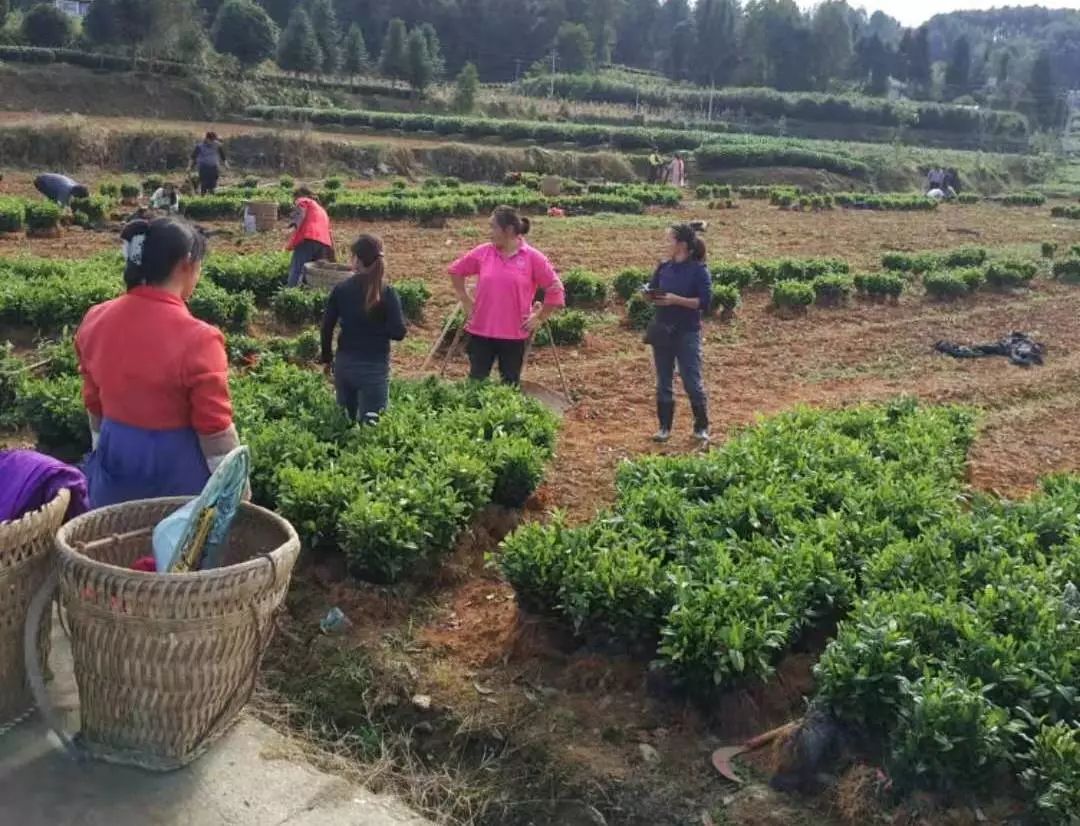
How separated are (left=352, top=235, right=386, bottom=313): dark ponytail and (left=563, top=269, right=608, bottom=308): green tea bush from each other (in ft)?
28.8

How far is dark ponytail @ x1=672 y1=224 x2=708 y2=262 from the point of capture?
8758 millimetres

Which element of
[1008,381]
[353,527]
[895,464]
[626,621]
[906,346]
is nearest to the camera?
[626,621]

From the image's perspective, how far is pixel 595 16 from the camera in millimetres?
117000

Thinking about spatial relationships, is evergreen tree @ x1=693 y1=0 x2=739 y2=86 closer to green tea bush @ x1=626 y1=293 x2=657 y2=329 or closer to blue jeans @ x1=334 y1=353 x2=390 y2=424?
green tea bush @ x1=626 y1=293 x2=657 y2=329

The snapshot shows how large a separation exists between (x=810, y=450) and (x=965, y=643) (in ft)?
9.12

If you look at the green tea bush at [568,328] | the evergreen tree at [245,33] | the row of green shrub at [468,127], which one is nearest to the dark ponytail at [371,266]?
the green tea bush at [568,328]

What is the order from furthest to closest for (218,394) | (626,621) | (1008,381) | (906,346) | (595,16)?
1. (595,16)
2. (906,346)
3. (1008,381)
4. (626,621)
5. (218,394)

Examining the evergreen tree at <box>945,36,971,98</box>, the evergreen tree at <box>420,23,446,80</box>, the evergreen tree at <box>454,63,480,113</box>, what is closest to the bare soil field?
the evergreen tree at <box>454,63,480,113</box>

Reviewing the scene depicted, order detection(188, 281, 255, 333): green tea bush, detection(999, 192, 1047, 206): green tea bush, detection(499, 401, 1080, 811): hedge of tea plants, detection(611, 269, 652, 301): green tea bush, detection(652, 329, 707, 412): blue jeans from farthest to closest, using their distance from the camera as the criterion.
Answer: detection(999, 192, 1047, 206): green tea bush < detection(611, 269, 652, 301): green tea bush < detection(188, 281, 255, 333): green tea bush < detection(652, 329, 707, 412): blue jeans < detection(499, 401, 1080, 811): hedge of tea plants

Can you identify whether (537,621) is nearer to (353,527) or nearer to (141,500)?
→ (353,527)

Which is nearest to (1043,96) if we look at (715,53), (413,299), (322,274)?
(715,53)

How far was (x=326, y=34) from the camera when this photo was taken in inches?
2744

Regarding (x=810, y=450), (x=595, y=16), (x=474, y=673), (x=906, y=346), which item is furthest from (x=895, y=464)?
(x=595, y=16)

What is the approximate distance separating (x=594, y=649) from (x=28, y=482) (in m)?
2.60
